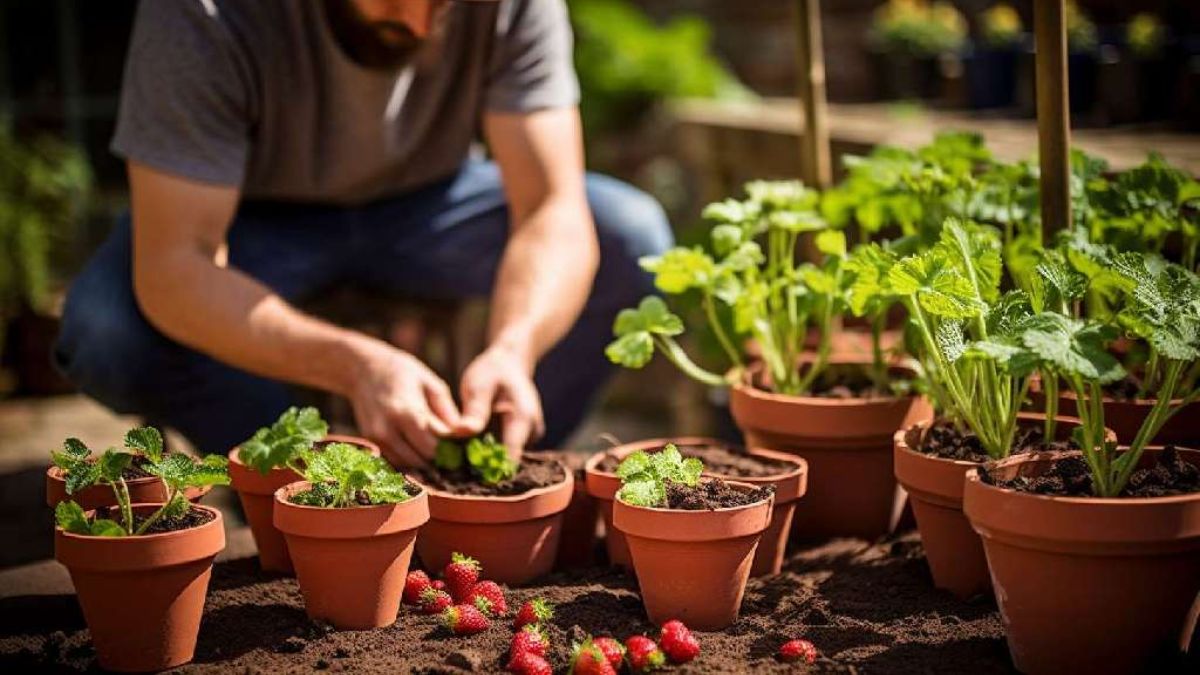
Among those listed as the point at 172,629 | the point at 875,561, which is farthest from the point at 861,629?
the point at 172,629

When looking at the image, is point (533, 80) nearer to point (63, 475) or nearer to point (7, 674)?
point (63, 475)

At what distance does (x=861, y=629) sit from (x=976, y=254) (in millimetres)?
523

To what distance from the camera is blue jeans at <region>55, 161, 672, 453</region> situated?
2.74 metres

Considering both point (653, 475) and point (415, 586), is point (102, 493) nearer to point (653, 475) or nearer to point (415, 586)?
point (415, 586)

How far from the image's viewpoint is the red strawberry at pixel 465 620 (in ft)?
5.52

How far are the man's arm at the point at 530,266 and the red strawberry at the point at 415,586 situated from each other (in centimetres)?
28

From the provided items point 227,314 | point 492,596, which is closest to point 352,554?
point 492,596

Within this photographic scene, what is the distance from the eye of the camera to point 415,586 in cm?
182

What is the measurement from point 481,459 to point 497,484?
0.15ft

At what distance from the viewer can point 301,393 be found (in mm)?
3260

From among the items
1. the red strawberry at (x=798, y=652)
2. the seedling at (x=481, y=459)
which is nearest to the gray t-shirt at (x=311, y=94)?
the seedling at (x=481, y=459)

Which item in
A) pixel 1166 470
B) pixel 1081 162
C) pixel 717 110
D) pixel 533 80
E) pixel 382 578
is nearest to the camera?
pixel 1166 470

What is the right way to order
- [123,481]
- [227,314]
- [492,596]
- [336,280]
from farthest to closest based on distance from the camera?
[336,280] → [227,314] → [492,596] → [123,481]

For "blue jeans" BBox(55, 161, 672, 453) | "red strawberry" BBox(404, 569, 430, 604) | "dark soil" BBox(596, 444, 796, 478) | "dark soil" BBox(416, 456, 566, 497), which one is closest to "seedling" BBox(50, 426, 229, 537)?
"red strawberry" BBox(404, 569, 430, 604)
